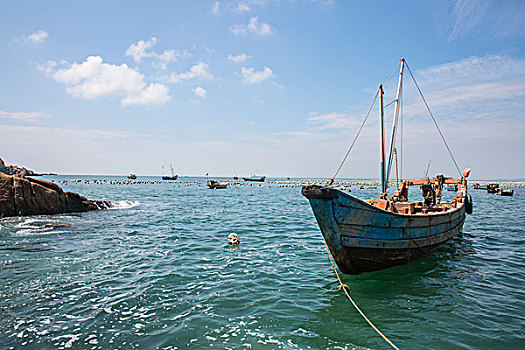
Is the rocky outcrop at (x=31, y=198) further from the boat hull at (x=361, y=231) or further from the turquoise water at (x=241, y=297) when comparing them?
the boat hull at (x=361, y=231)

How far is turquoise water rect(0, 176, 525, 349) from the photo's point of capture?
5.59m

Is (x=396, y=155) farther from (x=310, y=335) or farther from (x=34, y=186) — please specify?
(x=34, y=186)

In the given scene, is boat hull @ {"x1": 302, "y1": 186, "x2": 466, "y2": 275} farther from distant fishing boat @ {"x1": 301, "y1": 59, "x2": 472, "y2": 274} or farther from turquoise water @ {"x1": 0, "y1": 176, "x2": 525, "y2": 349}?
turquoise water @ {"x1": 0, "y1": 176, "x2": 525, "y2": 349}

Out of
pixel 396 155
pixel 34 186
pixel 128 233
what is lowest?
pixel 128 233

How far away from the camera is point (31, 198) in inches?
805

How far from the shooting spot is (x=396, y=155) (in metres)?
18.5

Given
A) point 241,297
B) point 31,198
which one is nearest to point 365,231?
point 241,297

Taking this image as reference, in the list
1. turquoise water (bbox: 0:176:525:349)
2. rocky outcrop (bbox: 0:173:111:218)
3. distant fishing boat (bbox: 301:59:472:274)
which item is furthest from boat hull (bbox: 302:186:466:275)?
rocky outcrop (bbox: 0:173:111:218)

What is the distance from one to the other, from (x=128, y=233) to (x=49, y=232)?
4017 mm

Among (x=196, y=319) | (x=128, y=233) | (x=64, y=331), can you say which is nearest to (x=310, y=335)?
(x=196, y=319)

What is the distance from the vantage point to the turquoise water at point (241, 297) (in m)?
5.59

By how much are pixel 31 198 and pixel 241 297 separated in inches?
812

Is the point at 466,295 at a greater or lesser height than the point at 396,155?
lesser

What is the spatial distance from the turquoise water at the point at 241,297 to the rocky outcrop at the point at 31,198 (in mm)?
8094
